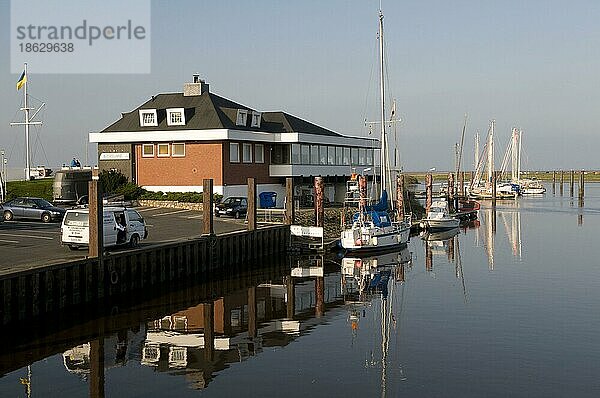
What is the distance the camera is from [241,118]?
60.4 meters

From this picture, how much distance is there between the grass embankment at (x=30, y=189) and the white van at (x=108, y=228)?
28.9 meters

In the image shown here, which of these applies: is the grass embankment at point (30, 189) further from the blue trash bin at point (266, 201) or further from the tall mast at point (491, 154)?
the tall mast at point (491, 154)

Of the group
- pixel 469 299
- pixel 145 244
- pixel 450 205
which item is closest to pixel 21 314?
pixel 145 244

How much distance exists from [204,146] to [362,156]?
2378cm

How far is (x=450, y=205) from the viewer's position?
3265 inches

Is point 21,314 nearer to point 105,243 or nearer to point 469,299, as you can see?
point 105,243

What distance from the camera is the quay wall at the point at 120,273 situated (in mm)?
23500

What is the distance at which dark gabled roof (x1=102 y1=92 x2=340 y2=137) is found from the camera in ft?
191

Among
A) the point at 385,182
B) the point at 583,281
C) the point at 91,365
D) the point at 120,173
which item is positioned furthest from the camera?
the point at 120,173

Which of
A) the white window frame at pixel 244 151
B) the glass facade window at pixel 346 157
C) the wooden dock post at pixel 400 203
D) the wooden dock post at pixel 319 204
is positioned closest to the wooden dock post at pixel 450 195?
the glass facade window at pixel 346 157

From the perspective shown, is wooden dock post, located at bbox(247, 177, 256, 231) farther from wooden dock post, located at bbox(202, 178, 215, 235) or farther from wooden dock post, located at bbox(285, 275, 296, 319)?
wooden dock post, located at bbox(285, 275, 296, 319)

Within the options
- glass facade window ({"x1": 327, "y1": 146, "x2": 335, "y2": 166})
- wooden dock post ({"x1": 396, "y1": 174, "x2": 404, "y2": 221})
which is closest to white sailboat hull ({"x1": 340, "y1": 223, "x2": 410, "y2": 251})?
wooden dock post ({"x1": 396, "y1": 174, "x2": 404, "y2": 221})

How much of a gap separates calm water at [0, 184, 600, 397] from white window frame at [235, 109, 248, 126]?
24.2m

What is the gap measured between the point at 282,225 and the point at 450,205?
133ft
